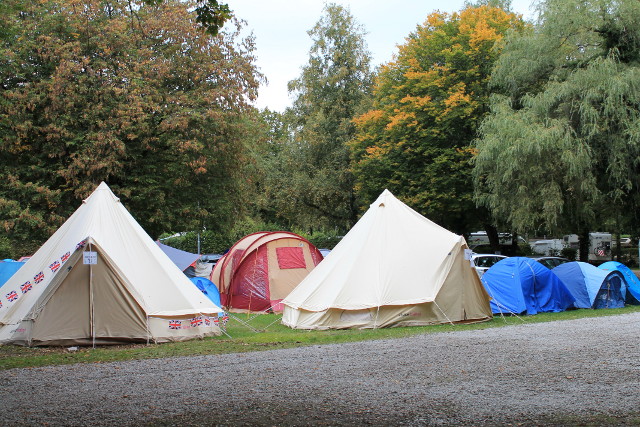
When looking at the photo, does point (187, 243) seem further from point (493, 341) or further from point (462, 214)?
point (493, 341)

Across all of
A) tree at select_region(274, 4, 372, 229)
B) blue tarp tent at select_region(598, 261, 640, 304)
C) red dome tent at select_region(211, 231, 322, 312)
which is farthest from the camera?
tree at select_region(274, 4, 372, 229)

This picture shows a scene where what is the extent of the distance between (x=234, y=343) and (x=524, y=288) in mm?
8080

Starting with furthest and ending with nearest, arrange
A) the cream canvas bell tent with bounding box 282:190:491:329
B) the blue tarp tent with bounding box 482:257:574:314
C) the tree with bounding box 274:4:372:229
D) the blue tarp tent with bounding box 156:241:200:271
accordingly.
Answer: the tree with bounding box 274:4:372:229 < the blue tarp tent with bounding box 156:241:200:271 < the blue tarp tent with bounding box 482:257:574:314 < the cream canvas bell tent with bounding box 282:190:491:329

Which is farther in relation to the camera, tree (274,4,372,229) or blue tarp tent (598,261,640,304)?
tree (274,4,372,229)

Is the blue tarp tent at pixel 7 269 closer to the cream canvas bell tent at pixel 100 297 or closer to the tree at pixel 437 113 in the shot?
the cream canvas bell tent at pixel 100 297

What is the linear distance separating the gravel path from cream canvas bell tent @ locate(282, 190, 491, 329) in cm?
263

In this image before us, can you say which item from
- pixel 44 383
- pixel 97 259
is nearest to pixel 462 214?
pixel 97 259

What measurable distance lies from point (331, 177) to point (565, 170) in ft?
60.1

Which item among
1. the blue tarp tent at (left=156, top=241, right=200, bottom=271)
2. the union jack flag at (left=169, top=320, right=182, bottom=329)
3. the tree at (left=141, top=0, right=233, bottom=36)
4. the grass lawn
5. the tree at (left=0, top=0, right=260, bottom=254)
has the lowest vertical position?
the grass lawn

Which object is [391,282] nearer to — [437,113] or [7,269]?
[7,269]

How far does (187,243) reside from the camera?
41.4 metres

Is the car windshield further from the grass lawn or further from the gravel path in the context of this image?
the gravel path

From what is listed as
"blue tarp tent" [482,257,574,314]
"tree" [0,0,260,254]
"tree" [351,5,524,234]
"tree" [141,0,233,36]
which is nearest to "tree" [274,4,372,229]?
"tree" [351,5,524,234]

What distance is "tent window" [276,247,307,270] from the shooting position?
61.4 feet
